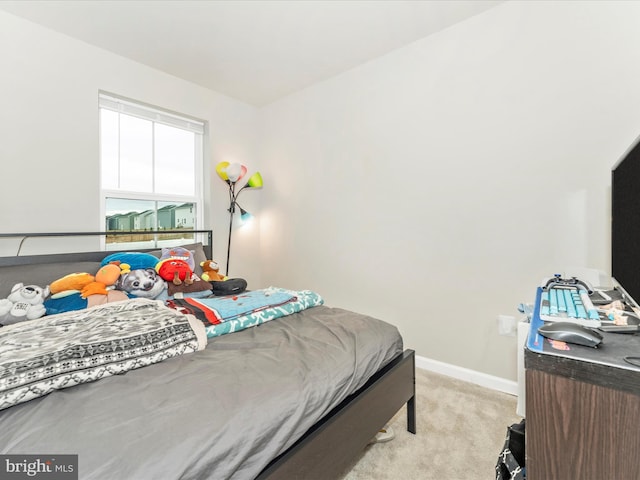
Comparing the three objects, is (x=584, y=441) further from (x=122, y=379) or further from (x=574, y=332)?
(x=122, y=379)

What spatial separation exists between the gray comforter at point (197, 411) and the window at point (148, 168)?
1.91 metres

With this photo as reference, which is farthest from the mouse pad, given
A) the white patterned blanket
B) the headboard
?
the headboard

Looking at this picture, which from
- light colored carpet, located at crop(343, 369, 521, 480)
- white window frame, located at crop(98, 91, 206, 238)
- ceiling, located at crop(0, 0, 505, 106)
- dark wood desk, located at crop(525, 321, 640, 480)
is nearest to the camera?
dark wood desk, located at crop(525, 321, 640, 480)

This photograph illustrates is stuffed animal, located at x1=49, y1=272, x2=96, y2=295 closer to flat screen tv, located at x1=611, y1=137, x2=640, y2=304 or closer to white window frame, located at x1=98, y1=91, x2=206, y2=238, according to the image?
white window frame, located at x1=98, y1=91, x2=206, y2=238

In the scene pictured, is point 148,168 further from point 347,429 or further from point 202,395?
point 347,429

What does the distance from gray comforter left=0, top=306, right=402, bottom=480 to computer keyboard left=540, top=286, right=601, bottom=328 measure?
0.67m

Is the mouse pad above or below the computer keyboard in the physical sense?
below

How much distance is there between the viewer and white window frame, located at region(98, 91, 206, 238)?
97.3 inches

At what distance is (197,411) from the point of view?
0.82 meters

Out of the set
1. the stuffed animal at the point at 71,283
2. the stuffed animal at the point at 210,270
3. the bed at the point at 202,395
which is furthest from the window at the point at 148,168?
the bed at the point at 202,395

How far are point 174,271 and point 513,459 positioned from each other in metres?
1.83

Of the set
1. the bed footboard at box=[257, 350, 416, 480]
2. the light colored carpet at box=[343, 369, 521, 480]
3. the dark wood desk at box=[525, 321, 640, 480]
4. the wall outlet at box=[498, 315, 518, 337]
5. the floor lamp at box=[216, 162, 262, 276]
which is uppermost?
the floor lamp at box=[216, 162, 262, 276]

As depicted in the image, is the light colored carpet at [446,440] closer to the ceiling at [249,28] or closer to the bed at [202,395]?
the bed at [202,395]

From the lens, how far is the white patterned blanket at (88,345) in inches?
33.6
